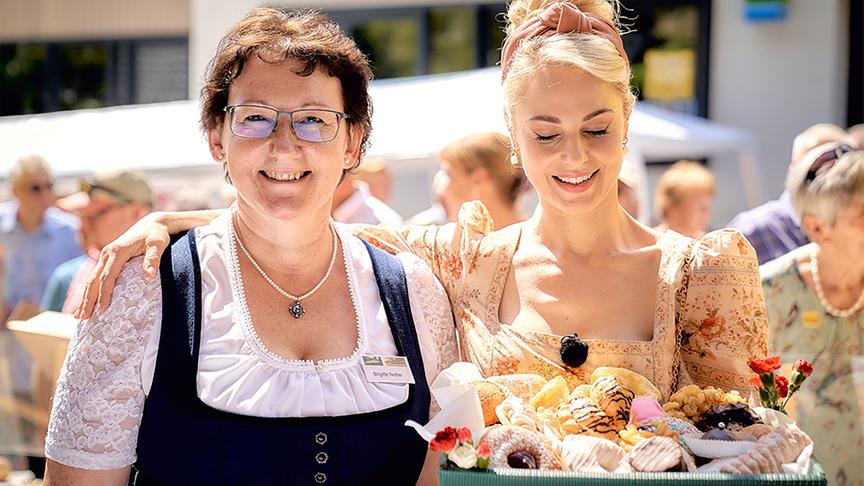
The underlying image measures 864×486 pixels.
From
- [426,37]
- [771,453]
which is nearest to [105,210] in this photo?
[771,453]

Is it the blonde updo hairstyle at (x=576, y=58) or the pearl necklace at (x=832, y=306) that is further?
the pearl necklace at (x=832, y=306)

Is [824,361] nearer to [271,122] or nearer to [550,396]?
[550,396]

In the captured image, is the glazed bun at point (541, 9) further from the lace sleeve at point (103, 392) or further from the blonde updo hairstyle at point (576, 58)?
the lace sleeve at point (103, 392)

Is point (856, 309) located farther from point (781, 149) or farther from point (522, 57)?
point (781, 149)

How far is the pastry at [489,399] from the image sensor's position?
88.0 inches

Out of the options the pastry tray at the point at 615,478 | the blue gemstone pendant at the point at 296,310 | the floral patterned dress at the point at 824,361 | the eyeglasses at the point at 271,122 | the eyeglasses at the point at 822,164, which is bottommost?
the floral patterned dress at the point at 824,361

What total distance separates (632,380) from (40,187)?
557 centimetres

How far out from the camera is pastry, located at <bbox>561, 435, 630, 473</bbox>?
2008 millimetres

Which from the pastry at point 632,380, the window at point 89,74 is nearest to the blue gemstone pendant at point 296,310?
the pastry at point 632,380

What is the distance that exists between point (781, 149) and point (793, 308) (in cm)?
590

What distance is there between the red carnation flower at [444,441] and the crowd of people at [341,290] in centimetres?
36

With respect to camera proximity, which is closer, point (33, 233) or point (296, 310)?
point (296, 310)

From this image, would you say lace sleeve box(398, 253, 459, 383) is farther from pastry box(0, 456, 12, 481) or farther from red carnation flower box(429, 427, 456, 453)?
pastry box(0, 456, 12, 481)

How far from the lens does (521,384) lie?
234cm
